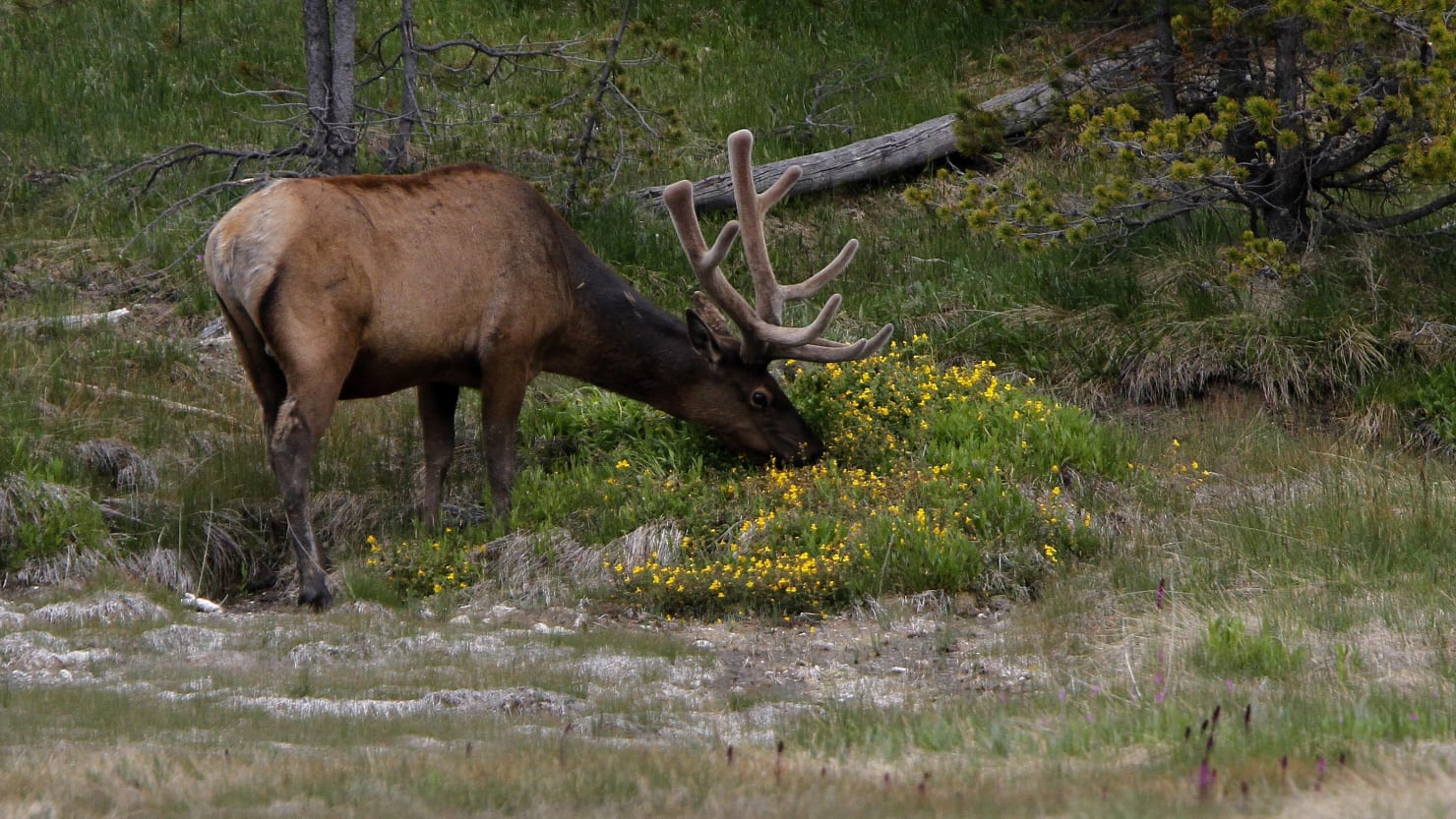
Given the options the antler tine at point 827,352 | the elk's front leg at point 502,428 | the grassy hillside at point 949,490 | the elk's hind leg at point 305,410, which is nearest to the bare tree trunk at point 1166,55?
the grassy hillside at point 949,490

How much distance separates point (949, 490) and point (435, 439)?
305 cm

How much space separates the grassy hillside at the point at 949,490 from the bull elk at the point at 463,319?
0.47 m

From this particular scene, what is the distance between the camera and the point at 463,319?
30.6 feet

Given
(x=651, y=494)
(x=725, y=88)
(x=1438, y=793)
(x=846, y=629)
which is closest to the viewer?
(x=1438, y=793)

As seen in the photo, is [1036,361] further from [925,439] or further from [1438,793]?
[1438,793]

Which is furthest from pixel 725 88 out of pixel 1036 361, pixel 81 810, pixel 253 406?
pixel 81 810

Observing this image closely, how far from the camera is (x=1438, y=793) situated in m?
4.14

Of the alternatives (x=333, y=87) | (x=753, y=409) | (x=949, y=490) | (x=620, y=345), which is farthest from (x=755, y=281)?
(x=333, y=87)

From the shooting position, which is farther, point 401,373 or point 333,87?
point 333,87

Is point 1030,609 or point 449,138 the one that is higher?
point 449,138

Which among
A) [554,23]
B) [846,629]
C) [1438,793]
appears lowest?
[846,629]

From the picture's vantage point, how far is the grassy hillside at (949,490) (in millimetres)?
5445

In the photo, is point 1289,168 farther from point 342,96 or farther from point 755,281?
point 342,96

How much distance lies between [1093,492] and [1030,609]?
1.65 m
